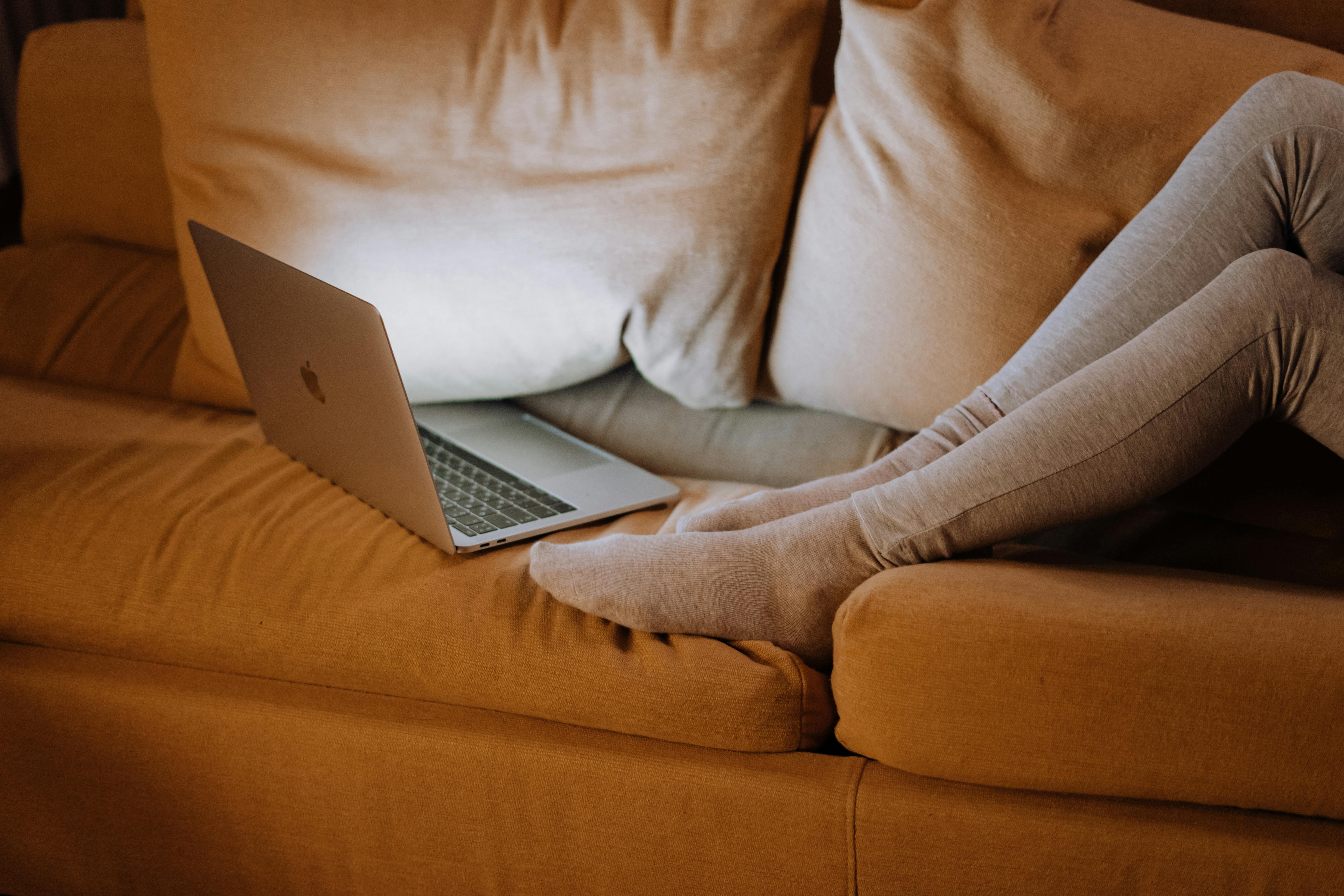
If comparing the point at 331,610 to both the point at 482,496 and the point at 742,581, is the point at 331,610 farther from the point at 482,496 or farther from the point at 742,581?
the point at 742,581

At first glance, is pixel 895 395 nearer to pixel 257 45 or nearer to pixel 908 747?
pixel 908 747

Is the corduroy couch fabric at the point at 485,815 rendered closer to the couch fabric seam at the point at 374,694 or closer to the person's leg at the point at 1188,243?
the couch fabric seam at the point at 374,694

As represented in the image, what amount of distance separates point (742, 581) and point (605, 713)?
6.2 inches

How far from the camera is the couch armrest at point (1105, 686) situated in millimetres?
690

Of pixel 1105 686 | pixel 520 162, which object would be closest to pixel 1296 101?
pixel 1105 686

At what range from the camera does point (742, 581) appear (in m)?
0.84

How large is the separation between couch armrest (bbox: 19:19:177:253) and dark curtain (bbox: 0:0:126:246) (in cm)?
55

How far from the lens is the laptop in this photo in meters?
0.86

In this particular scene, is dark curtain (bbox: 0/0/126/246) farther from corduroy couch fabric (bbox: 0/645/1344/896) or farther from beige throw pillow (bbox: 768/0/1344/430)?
beige throw pillow (bbox: 768/0/1344/430)

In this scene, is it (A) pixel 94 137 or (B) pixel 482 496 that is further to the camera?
(A) pixel 94 137

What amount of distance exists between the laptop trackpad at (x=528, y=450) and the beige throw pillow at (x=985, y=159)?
0.32 meters

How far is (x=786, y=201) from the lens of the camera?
1175mm

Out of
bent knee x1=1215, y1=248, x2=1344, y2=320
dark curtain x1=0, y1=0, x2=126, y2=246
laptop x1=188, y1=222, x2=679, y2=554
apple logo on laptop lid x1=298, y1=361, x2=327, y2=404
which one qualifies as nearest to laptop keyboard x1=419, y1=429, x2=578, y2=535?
laptop x1=188, y1=222, x2=679, y2=554

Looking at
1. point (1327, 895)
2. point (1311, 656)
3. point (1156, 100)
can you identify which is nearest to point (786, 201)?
point (1156, 100)
